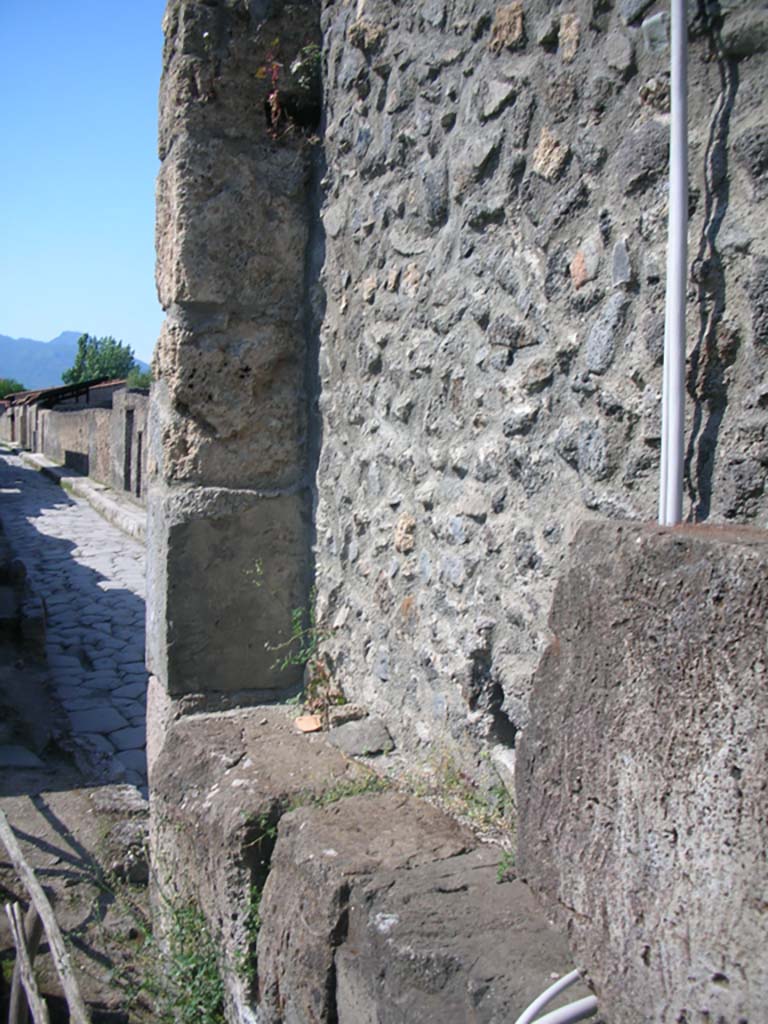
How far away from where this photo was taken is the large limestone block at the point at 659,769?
1153 millimetres

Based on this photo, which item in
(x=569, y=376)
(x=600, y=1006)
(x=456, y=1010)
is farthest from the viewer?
(x=569, y=376)

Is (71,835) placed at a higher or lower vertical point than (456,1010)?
lower

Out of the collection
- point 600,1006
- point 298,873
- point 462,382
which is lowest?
point 298,873

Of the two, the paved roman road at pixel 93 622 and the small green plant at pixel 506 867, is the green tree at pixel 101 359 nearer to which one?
the paved roman road at pixel 93 622

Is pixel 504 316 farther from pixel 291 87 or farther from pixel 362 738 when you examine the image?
pixel 291 87

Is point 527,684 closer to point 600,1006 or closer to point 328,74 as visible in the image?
point 600,1006

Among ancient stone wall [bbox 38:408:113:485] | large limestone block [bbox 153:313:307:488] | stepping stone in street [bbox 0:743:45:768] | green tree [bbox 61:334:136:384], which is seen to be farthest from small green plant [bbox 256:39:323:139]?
green tree [bbox 61:334:136:384]

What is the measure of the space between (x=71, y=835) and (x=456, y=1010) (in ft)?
10.8

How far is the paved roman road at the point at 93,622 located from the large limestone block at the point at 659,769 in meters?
4.08

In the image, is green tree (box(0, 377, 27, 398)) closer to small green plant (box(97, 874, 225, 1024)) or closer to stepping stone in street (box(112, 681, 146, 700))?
stepping stone in street (box(112, 681, 146, 700))

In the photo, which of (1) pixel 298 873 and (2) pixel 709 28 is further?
(1) pixel 298 873

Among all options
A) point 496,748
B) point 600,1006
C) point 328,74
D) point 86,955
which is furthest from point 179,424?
point 600,1006

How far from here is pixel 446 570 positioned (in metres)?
2.30

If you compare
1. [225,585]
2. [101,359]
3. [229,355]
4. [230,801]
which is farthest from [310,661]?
[101,359]
